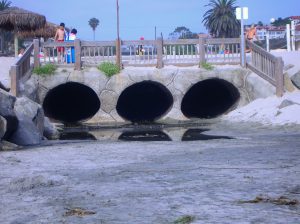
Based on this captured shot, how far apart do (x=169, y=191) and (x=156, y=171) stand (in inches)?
63.4

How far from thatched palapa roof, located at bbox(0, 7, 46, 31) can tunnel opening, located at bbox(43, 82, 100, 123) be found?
3.96 meters

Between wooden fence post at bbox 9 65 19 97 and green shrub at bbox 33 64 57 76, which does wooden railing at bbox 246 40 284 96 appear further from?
wooden fence post at bbox 9 65 19 97

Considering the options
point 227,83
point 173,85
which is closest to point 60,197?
point 173,85

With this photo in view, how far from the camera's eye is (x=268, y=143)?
41.8ft

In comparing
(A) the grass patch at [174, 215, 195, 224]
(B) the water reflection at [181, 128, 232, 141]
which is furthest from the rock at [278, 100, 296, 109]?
(A) the grass patch at [174, 215, 195, 224]

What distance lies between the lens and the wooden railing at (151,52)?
22594 mm

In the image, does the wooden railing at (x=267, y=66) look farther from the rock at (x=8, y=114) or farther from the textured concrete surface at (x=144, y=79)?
the rock at (x=8, y=114)

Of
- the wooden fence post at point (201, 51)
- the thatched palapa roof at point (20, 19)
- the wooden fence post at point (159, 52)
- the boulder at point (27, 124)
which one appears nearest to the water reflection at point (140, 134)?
the boulder at point (27, 124)

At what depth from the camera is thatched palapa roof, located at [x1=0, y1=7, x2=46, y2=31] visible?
28250mm

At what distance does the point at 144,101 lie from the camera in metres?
28.3

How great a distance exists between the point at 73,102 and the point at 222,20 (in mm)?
39485

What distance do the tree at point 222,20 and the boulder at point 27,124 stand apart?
49.7 meters

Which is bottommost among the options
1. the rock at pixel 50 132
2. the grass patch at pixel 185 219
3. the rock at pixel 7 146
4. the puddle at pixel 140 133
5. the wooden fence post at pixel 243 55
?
the puddle at pixel 140 133

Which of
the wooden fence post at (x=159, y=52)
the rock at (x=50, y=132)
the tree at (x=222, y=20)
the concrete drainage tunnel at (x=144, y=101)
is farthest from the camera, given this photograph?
the tree at (x=222, y=20)
